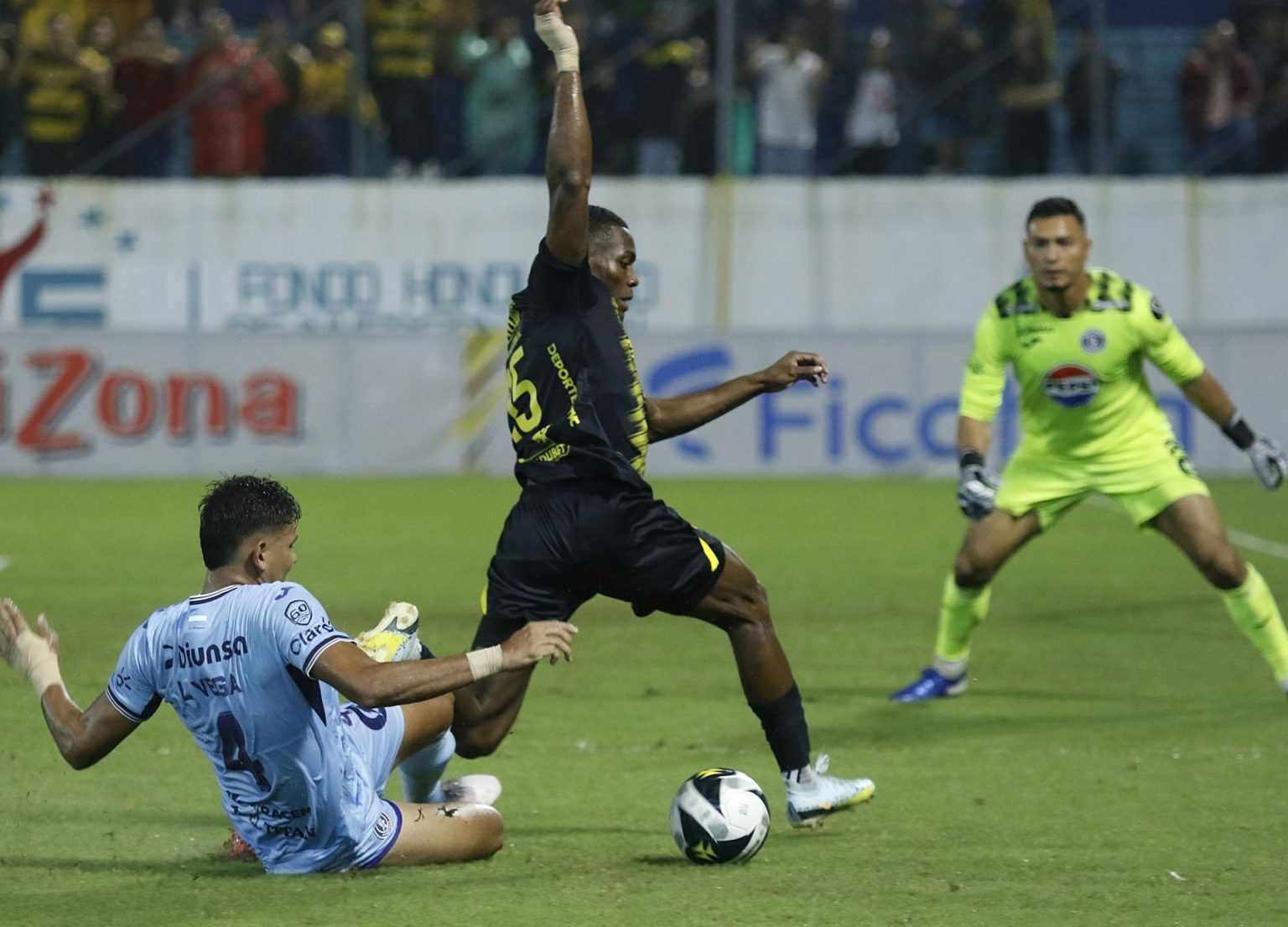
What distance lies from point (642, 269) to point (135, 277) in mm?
5865

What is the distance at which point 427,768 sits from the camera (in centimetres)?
613

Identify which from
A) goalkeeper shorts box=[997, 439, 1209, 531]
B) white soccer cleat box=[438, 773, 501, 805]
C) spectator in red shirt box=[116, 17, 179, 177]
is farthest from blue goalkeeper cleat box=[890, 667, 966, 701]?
spectator in red shirt box=[116, 17, 179, 177]

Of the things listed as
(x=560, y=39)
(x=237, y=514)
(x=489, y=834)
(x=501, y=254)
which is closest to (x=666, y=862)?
(x=489, y=834)

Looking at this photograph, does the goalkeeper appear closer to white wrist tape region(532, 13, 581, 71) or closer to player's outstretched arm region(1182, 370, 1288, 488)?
player's outstretched arm region(1182, 370, 1288, 488)

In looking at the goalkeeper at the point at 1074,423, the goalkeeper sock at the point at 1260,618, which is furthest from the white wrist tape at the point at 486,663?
the goalkeeper sock at the point at 1260,618

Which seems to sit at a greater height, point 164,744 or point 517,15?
point 517,15

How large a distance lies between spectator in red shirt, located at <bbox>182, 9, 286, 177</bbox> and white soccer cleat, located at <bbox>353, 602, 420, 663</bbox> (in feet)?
54.6

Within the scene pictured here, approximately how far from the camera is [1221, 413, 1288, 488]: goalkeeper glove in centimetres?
851

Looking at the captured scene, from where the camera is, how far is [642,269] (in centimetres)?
2200

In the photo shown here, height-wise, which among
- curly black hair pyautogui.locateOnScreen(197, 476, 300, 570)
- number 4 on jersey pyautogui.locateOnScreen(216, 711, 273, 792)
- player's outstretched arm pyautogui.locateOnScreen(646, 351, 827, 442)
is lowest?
number 4 on jersey pyautogui.locateOnScreen(216, 711, 273, 792)

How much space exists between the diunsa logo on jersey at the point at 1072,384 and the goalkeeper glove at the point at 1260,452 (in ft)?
2.01

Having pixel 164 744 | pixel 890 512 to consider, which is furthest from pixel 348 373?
pixel 164 744

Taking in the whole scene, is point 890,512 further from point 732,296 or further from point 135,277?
point 135,277

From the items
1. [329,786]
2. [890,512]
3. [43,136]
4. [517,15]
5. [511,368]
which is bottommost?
[890,512]
